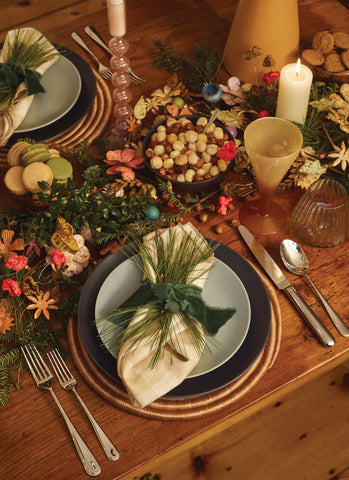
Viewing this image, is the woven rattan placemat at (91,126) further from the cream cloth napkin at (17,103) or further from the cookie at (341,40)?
the cookie at (341,40)

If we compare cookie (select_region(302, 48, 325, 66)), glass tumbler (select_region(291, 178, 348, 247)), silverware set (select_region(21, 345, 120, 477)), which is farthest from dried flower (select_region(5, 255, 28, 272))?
cookie (select_region(302, 48, 325, 66))

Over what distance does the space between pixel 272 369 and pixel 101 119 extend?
0.61m

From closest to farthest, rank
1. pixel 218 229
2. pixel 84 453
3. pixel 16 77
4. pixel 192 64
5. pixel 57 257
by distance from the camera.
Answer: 1. pixel 84 453
2. pixel 57 257
3. pixel 218 229
4. pixel 16 77
5. pixel 192 64

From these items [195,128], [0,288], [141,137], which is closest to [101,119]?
[141,137]

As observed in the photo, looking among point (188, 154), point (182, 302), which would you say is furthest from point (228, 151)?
point (182, 302)

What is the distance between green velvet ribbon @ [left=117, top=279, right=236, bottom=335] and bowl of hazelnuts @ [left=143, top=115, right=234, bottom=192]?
8.9 inches

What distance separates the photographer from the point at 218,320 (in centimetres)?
75

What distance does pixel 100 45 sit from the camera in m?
1.21

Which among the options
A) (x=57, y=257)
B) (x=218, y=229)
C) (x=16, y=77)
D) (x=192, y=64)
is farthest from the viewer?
(x=192, y=64)

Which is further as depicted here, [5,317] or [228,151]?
[228,151]

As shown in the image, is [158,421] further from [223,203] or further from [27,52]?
[27,52]

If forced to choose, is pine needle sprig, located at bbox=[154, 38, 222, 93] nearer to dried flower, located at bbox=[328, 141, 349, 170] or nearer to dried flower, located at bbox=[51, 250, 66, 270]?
dried flower, located at bbox=[328, 141, 349, 170]

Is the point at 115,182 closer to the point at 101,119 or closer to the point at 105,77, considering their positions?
the point at 101,119

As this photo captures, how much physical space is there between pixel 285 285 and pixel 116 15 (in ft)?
1.73
